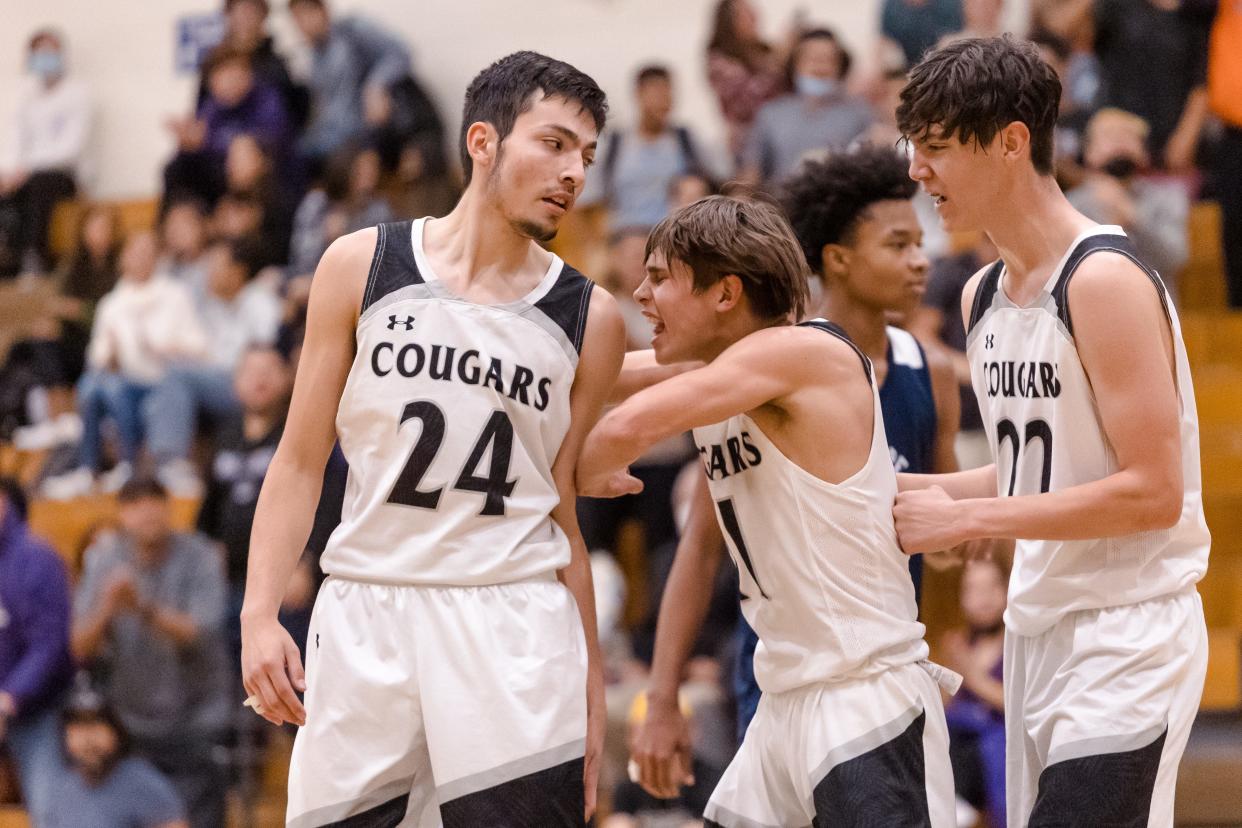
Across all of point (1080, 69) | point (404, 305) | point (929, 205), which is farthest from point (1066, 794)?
point (1080, 69)

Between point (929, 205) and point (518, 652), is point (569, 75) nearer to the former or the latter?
point (518, 652)

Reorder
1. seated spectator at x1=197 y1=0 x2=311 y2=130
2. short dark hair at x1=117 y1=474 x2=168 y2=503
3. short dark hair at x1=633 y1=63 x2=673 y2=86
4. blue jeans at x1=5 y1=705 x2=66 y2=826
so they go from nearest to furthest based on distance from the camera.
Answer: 1. blue jeans at x1=5 y1=705 x2=66 y2=826
2. short dark hair at x1=117 y1=474 x2=168 y2=503
3. short dark hair at x1=633 y1=63 x2=673 y2=86
4. seated spectator at x1=197 y1=0 x2=311 y2=130

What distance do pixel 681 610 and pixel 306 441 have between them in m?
1.17

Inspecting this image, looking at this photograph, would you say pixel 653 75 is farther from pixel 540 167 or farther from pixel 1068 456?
pixel 1068 456

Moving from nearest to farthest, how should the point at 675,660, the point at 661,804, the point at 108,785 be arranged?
the point at 675,660, the point at 661,804, the point at 108,785

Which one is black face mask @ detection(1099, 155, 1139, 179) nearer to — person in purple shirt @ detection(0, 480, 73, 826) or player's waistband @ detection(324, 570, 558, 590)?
player's waistband @ detection(324, 570, 558, 590)

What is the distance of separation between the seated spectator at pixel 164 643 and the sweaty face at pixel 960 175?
5.16m

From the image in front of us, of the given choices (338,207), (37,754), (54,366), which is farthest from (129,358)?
(37,754)

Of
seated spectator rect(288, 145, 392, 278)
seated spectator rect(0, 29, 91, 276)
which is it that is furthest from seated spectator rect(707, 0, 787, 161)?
seated spectator rect(0, 29, 91, 276)

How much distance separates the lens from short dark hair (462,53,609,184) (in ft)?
11.4

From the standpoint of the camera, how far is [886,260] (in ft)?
13.9

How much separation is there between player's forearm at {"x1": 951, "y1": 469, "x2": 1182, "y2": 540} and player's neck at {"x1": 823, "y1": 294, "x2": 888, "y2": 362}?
1.16m

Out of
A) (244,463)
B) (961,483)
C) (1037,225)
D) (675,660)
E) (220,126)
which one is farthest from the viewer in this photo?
(220,126)

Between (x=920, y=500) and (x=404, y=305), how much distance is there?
1184 millimetres
